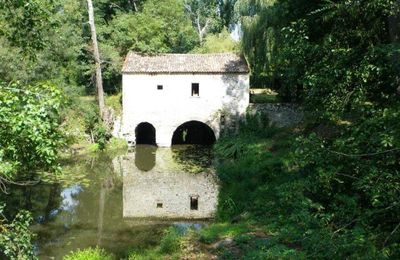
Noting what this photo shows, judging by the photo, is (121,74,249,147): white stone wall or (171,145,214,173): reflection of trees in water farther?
(121,74,249,147): white stone wall

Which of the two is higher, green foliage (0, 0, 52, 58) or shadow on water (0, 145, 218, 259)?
green foliage (0, 0, 52, 58)

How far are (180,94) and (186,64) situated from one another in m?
1.87

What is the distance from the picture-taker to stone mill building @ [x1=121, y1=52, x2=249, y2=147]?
24.6 m

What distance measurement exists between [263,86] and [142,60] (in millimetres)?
9986

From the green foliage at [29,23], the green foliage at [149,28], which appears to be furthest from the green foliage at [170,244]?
the green foliage at [149,28]

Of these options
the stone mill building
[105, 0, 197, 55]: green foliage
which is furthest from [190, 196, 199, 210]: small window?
[105, 0, 197, 55]: green foliage

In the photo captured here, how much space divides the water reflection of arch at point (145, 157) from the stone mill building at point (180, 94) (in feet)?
2.46

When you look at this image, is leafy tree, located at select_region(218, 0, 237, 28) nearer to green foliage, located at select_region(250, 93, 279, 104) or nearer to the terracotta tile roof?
green foliage, located at select_region(250, 93, 279, 104)

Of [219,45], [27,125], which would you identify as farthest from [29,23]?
[219,45]

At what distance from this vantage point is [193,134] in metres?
28.7

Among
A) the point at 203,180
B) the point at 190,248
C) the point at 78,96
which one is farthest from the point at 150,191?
the point at 78,96

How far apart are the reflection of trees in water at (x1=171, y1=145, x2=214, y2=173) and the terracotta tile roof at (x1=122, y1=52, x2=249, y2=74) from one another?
4.55 meters

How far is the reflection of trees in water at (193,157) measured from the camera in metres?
20.1

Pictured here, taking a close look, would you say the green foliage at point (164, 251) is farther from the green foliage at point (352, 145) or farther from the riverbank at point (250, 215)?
the green foliage at point (352, 145)
